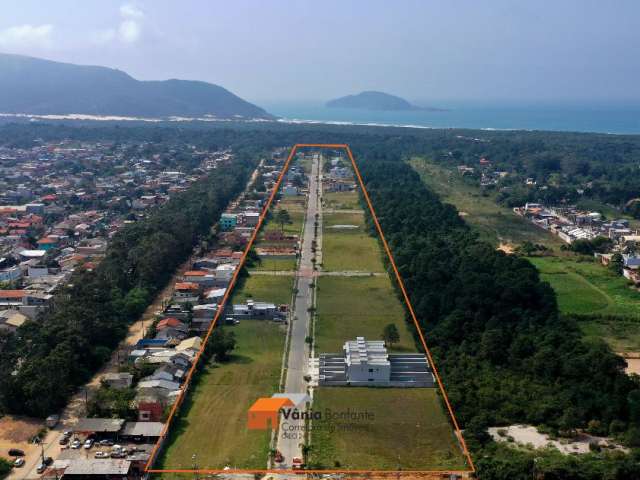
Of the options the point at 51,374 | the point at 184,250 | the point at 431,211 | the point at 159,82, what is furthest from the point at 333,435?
the point at 159,82

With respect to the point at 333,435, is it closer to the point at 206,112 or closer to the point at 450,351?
the point at 450,351

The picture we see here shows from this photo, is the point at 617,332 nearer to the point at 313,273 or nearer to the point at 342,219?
the point at 313,273

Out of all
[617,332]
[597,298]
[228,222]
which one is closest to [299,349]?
[617,332]

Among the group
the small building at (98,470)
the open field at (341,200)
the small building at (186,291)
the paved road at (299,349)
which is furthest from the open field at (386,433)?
the open field at (341,200)

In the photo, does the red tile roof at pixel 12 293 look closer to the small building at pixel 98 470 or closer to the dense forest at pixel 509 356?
the small building at pixel 98 470

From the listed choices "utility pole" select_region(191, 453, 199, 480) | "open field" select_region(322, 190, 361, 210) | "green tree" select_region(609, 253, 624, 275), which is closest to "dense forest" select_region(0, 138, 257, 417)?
"utility pole" select_region(191, 453, 199, 480)
